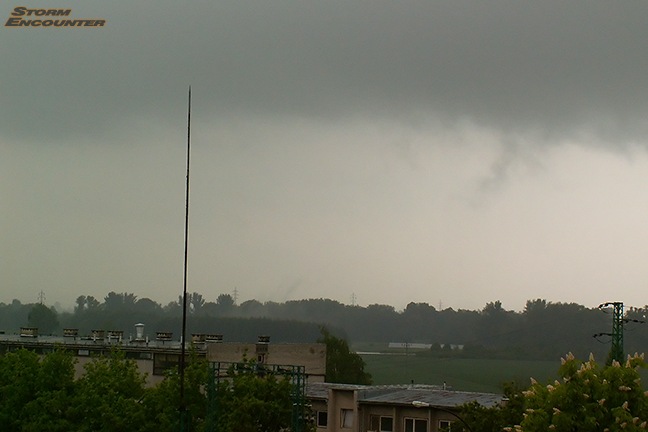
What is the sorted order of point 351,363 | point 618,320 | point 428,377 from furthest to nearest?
point 428,377
point 351,363
point 618,320

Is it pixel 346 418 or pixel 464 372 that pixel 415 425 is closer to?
pixel 346 418

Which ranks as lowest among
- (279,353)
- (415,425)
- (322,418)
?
(322,418)

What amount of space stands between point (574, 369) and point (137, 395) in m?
37.8

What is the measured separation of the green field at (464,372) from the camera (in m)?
164

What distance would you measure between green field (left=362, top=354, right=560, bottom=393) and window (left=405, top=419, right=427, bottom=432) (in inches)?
3430

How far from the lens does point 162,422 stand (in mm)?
61781

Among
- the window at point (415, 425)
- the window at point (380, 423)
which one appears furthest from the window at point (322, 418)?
the window at point (415, 425)

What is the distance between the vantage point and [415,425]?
72.4 meters

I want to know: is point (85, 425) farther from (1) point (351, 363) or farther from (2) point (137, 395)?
(1) point (351, 363)

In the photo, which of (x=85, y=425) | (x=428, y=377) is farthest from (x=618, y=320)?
(x=428, y=377)

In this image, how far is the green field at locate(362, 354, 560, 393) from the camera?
164 meters

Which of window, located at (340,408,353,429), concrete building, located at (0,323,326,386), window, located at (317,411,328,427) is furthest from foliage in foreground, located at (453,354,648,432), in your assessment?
concrete building, located at (0,323,326,386)

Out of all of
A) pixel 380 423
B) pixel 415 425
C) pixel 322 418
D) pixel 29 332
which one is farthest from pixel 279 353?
pixel 29 332

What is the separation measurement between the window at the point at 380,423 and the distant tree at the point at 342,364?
273 ft
